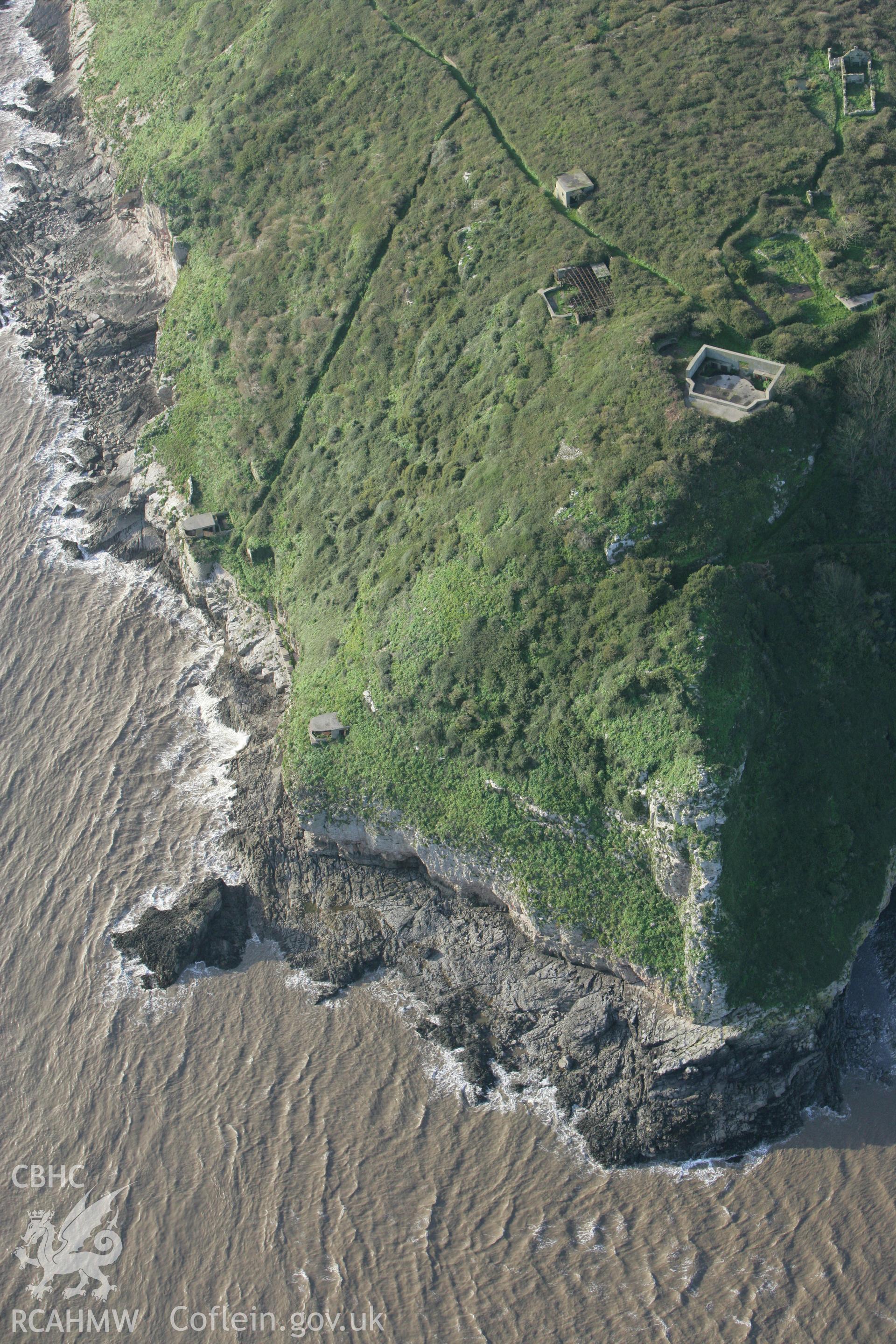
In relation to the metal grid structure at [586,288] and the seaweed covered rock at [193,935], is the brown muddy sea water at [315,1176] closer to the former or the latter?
the seaweed covered rock at [193,935]

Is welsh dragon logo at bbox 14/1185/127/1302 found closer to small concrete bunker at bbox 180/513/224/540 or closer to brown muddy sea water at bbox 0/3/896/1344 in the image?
brown muddy sea water at bbox 0/3/896/1344

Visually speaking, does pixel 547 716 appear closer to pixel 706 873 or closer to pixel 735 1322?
pixel 706 873

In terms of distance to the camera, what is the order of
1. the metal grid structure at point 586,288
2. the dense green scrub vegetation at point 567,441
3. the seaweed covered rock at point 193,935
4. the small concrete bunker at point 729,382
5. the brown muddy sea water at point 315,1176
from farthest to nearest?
1. the metal grid structure at point 586,288
2. the seaweed covered rock at point 193,935
3. the small concrete bunker at point 729,382
4. the dense green scrub vegetation at point 567,441
5. the brown muddy sea water at point 315,1176

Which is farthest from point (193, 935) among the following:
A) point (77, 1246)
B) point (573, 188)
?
point (573, 188)

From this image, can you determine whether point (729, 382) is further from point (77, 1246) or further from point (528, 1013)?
point (77, 1246)

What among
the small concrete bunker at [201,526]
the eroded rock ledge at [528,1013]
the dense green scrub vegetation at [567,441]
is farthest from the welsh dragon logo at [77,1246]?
the small concrete bunker at [201,526]

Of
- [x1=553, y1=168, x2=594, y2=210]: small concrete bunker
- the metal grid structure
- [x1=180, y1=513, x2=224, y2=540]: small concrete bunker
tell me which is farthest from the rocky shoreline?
[x1=553, y1=168, x2=594, y2=210]: small concrete bunker
